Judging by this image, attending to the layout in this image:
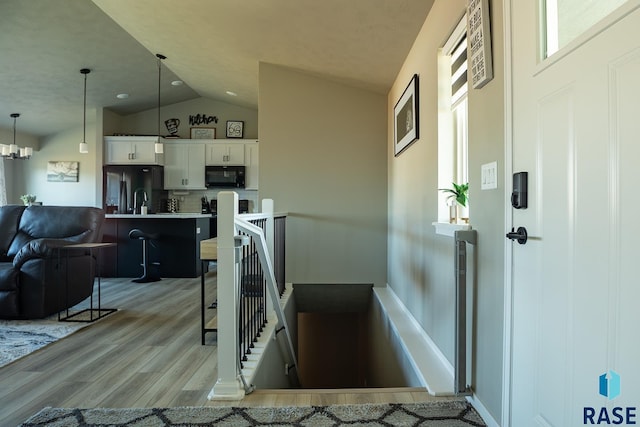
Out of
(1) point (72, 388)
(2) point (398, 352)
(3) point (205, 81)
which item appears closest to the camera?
(1) point (72, 388)

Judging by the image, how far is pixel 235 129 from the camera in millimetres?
7852

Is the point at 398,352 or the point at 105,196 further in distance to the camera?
the point at 105,196

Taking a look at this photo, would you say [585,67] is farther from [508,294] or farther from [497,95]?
[508,294]

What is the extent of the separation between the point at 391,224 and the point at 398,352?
1702 mm

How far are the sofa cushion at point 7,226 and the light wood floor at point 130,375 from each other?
58.1 inches

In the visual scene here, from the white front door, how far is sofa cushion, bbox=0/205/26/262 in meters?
4.64

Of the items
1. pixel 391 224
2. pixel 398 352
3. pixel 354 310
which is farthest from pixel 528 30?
pixel 354 310

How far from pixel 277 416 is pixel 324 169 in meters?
3.23

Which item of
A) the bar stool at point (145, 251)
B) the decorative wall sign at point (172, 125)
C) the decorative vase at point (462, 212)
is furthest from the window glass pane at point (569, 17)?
the decorative wall sign at point (172, 125)

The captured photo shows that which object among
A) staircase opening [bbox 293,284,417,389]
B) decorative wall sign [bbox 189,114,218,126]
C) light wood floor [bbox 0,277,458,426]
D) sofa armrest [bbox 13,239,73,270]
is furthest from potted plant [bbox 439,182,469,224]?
decorative wall sign [bbox 189,114,218,126]

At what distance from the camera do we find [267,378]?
8.32ft

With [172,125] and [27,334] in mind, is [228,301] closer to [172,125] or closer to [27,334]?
[27,334]

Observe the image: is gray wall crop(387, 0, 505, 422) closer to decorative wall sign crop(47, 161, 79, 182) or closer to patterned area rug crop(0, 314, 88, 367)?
patterned area rug crop(0, 314, 88, 367)

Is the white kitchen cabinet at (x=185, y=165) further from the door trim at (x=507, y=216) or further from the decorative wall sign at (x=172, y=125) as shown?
the door trim at (x=507, y=216)
